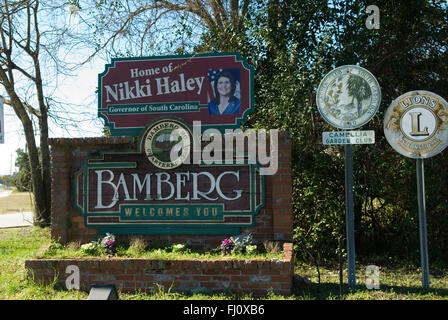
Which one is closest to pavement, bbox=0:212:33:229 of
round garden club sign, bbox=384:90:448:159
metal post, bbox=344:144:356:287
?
metal post, bbox=344:144:356:287

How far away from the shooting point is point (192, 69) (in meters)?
6.62

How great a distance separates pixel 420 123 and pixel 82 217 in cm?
498

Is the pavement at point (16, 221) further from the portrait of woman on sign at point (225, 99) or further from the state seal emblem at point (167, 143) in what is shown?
the portrait of woman on sign at point (225, 99)

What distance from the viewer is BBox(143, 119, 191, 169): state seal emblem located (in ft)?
20.6

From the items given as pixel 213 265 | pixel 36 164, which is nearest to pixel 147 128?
pixel 213 265

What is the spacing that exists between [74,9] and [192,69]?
17.6ft

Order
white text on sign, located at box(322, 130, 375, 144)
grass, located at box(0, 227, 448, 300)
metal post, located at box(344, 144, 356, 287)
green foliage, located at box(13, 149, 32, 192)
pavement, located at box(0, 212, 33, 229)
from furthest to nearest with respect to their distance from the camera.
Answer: green foliage, located at box(13, 149, 32, 192), pavement, located at box(0, 212, 33, 229), metal post, located at box(344, 144, 356, 287), white text on sign, located at box(322, 130, 375, 144), grass, located at box(0, 227, 448, 300)

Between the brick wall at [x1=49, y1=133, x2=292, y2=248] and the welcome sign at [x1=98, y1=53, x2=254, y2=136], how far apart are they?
479 mm

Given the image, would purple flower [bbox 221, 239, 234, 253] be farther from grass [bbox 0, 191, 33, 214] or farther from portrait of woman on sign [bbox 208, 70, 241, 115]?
grass [bbox 0, 191, 33, 214]

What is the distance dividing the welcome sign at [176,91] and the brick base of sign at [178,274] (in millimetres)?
2051

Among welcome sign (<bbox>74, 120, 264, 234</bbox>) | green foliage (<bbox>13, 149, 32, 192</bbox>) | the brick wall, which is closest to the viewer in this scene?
the brick wall

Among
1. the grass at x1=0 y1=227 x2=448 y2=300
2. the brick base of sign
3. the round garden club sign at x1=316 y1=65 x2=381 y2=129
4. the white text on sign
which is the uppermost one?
the round garden club sign at x1=316 y1=65 x2=381 y2=129

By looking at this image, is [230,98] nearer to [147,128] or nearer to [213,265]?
[147,128]

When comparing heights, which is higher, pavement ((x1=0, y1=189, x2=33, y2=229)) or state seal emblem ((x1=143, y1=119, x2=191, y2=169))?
state seal emblem ((x1=143, y1=119, x2=191, y2=169))
